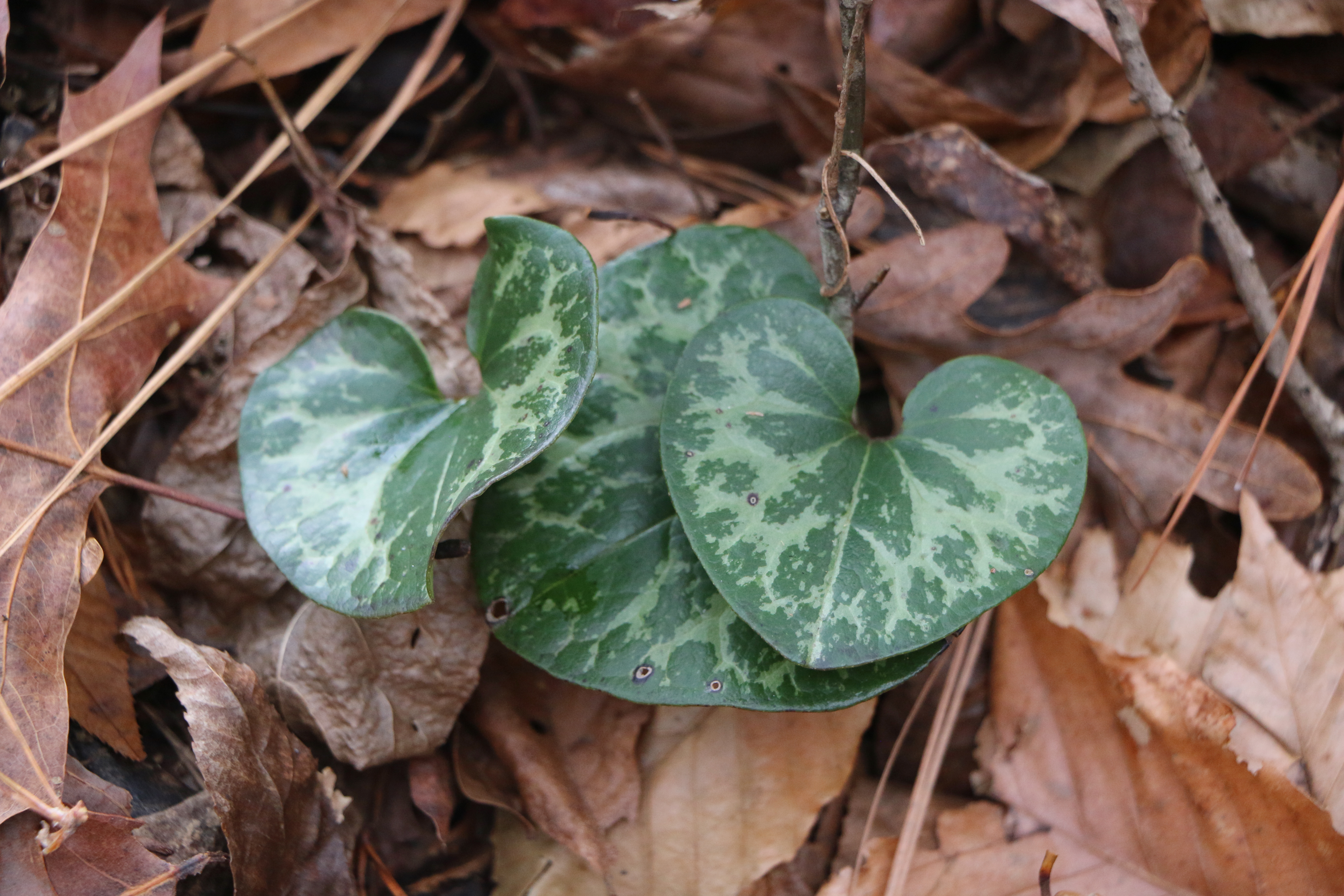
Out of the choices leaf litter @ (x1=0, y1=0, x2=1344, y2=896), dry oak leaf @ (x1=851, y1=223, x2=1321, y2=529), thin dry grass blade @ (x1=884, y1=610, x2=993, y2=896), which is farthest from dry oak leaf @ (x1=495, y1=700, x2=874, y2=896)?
dry oak leaf @ (x1=851, y1=223, x2=1321, y2=529)

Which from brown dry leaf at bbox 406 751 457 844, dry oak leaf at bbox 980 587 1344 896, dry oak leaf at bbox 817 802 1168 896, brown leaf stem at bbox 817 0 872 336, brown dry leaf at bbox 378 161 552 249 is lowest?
dry oak leaf at bbox 817 802 1168 896

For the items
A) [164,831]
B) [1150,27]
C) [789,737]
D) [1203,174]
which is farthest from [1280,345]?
[164,831]

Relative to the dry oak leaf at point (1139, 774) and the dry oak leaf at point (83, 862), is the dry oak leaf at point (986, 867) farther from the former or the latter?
the dry oak leaf at point (83, 862)

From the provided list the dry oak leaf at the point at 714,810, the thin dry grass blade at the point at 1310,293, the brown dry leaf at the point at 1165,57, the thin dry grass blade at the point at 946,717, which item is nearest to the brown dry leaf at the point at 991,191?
the brown dry leaf at the point at 1165,57

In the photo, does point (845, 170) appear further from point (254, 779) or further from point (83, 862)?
point (83, 862)

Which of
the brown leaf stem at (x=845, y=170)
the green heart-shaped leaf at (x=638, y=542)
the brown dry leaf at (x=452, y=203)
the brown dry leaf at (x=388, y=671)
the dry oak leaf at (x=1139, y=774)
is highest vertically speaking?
the brown leaf stem at (x=845, y=170)

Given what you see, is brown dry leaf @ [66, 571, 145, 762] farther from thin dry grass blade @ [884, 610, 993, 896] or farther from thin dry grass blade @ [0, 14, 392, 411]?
thin dry grass blade @ [884, 610, 993, 896]
